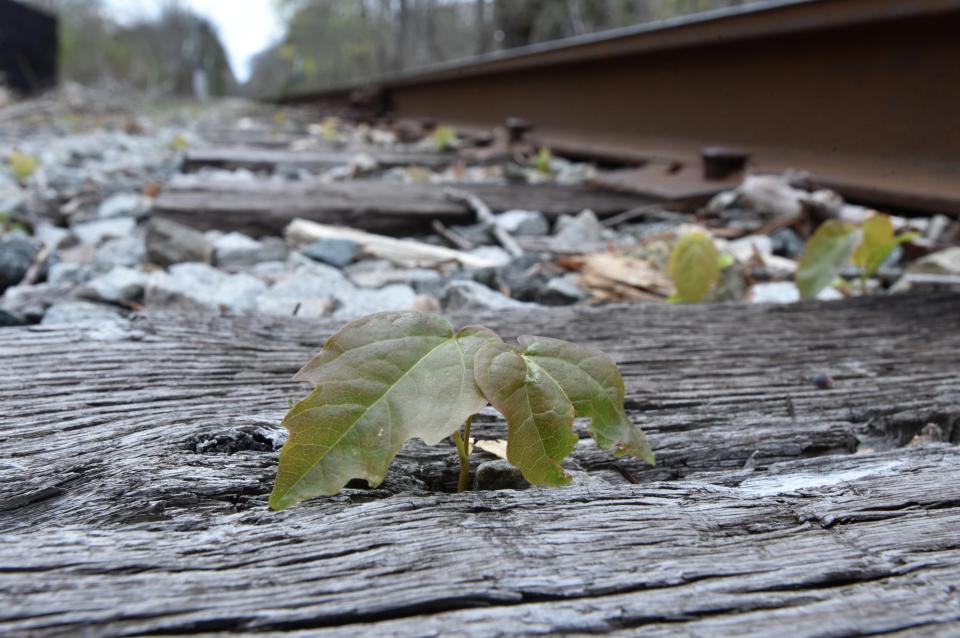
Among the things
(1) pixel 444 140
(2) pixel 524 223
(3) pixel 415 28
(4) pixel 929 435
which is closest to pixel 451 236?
(2) pixel 524 223

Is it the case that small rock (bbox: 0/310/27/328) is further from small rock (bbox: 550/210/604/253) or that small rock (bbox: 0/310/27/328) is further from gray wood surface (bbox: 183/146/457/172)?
gray wood surface (bbox: 183/146/457/172)

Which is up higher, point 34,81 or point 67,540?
point 34,81

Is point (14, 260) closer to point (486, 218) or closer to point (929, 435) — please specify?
point (486, 218)

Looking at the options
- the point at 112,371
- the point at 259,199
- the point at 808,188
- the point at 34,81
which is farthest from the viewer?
the point at 34,81

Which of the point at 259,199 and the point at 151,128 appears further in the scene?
the point at 151,128

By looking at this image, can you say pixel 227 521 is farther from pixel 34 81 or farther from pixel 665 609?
pixel 34 81

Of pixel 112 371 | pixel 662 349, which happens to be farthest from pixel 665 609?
pixel 112 371
